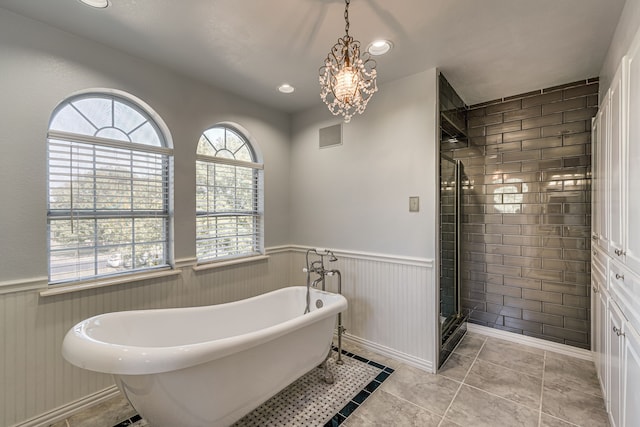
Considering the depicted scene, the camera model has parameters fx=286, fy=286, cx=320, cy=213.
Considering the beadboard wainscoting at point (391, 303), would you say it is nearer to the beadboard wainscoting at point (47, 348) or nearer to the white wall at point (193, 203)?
the white wall at point (193, 203)

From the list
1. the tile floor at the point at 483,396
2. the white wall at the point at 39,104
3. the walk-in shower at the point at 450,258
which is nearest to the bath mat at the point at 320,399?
the tile floor at the point at 483,396

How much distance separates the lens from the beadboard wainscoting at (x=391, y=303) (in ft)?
7.99

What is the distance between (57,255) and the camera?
192 centimetres

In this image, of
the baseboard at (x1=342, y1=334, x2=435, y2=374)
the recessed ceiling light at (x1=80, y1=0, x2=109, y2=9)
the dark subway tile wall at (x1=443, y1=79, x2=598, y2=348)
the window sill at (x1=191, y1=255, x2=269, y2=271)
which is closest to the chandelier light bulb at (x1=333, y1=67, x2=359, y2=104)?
the recessed ceiling light at (x1=80, y1=0, x2=109, y2=9)

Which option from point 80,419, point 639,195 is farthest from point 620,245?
point 80,419

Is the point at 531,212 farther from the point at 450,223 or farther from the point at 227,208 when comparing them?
the point at 227,208

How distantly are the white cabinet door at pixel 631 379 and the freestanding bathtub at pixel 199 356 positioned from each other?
1538 mm

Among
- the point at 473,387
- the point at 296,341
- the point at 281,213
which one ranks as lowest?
the point at 473,387

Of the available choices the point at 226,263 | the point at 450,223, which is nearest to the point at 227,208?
the point at 226,263

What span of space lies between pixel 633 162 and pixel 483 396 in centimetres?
177

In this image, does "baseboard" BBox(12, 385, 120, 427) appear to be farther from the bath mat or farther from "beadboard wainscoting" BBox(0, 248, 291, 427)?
the bath mat

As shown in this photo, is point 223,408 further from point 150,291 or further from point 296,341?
point 150,291

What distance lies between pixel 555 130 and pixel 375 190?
181 cm

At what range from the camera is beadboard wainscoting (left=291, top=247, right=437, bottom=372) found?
244cm
